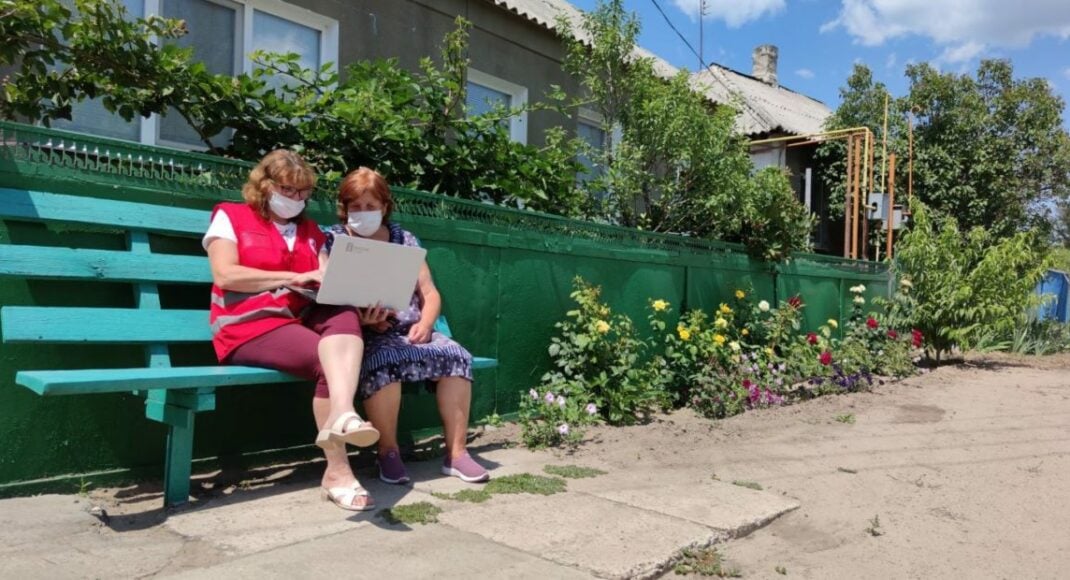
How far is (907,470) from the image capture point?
15.1 ft

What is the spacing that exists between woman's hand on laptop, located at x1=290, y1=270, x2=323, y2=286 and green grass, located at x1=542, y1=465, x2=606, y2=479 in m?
1.50

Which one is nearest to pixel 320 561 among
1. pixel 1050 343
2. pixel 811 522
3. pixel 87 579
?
pixel 87 579

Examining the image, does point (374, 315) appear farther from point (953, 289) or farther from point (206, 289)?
point (953, 289)

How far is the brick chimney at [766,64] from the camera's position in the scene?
2089cm

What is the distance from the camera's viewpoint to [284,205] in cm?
354

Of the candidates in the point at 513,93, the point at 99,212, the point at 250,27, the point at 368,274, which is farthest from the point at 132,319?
the point at 513,93

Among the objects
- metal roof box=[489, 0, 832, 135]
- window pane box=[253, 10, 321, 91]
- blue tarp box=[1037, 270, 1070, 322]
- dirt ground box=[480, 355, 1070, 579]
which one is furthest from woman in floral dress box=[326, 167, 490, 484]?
blue tarp box=[1037, 270, 1070, 322]

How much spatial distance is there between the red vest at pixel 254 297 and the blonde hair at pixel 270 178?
5 cm

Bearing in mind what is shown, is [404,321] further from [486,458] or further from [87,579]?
[87,579]

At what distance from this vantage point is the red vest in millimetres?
3324

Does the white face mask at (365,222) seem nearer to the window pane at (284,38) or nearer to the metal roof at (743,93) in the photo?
the window pane at (284,38)

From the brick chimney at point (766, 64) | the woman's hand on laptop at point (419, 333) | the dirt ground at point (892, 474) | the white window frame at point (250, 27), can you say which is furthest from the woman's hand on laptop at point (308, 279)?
the brick chimney at point (766, 64)

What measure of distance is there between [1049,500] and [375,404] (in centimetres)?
352

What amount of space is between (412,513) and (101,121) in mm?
3841
